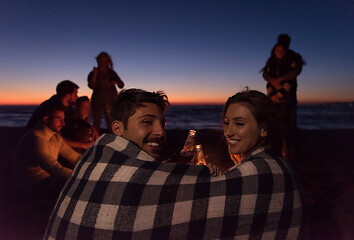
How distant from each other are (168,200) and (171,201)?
0.6 inches

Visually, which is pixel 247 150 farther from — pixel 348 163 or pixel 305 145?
pixel 305 145

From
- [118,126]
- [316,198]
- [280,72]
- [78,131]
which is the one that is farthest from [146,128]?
[280,72]

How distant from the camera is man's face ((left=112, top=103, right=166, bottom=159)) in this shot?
1770 millimetres

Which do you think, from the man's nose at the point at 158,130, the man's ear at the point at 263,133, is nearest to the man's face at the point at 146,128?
the man's nose at the point at 158,130

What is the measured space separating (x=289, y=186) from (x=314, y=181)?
4198 mm

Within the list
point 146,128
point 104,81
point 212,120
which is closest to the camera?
point 146,128

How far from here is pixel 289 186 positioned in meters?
1.45

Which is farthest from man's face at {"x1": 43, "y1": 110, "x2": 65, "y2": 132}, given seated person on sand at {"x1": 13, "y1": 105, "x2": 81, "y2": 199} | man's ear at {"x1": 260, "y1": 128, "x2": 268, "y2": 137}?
man's ear at {"x1": 260, "y1": 128, "x2": 268, "y2": 137}

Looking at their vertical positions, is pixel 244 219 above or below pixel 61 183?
above

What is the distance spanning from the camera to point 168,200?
4.19 ft

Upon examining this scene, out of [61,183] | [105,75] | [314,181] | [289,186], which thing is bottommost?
[314,181]

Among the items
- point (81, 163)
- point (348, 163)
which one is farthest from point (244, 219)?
point (348, 163)

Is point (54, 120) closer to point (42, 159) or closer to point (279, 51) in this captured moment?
point (42, 159)

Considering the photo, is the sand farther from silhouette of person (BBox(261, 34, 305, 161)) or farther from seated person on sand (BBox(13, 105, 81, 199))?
silhouette of person (BBox(261, 34, 305, 161))
